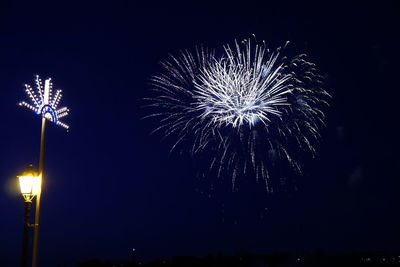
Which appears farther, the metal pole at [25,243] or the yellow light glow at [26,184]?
the yellow light glow at [26,184]

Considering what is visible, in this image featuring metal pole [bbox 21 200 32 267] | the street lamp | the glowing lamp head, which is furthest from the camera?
the glowing lamp head

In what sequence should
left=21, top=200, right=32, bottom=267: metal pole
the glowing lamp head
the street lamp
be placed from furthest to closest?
the glowing lamp head → the street lamp → left=21, top=200, right=32, bottom=267: metal pole

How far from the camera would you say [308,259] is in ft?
430

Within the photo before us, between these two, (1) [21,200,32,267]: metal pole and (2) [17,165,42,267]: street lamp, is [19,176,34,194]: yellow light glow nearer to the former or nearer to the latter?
(2) [17,165,42,267]: street lamp

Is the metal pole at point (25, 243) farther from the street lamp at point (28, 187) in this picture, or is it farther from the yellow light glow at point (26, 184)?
the yellow light glow at point (26, 184)

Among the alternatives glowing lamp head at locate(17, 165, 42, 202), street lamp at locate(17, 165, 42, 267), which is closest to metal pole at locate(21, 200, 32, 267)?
street lamp at locate(17, 165, 42, 267)

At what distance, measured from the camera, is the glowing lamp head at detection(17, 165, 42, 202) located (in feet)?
33.8

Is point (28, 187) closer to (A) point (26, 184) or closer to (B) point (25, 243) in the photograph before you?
(A) point (26, 184)

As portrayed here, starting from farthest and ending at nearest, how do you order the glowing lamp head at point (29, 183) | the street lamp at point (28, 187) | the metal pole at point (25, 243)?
the glowing lamp head at point (29, 183) < the street lamp at point (28, 187) < the metal pole at point (25, 243)

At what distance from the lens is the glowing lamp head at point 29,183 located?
Result: 10289 millimetres

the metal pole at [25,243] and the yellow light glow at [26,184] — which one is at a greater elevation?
the yellow light glow at [26,184]

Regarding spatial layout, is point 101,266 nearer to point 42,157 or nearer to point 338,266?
point 338,266

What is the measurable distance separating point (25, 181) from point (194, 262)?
106 m

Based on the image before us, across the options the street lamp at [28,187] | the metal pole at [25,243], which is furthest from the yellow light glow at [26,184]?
the metal pole at [25,243]
